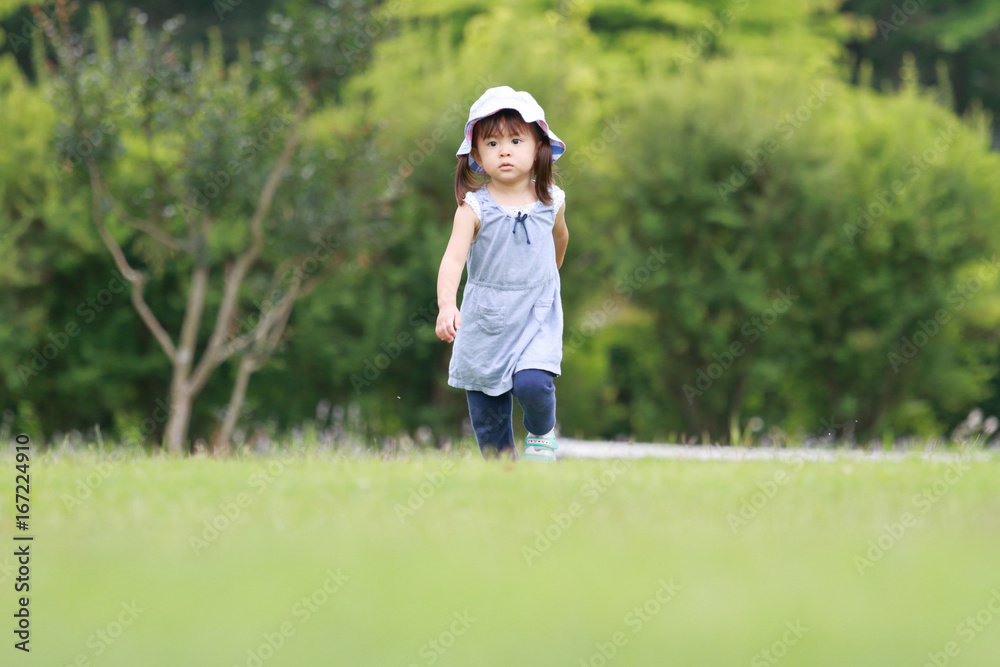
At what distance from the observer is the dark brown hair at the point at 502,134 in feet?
16.8

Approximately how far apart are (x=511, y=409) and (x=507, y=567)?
85.2 inches

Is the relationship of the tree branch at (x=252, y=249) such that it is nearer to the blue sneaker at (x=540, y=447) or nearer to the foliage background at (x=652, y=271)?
the foliage background at (x=652, y=271)

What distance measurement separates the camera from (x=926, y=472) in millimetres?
4867

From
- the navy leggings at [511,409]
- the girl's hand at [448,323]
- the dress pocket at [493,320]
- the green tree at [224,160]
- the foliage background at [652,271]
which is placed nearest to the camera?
the girl's hand at [448,323]

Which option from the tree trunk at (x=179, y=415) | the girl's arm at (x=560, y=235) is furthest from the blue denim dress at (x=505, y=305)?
the tree trunk at (x=179, y=415)

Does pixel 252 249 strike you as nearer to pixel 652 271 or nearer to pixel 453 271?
pixel 652 271

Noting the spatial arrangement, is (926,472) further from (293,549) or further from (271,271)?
(271,271)

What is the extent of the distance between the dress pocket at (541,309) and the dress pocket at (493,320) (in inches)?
5.8

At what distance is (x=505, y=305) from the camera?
16.9 ft

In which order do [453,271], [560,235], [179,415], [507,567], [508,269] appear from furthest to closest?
[179,415] < [560,235] < [508,269] < [453,271] < [507,567]

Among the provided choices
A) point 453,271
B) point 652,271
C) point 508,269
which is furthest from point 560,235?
point 652,271

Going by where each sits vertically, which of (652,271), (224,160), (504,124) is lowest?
(652,271)

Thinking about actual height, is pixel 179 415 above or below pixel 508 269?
below

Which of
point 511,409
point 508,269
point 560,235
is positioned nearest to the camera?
point 508,269
